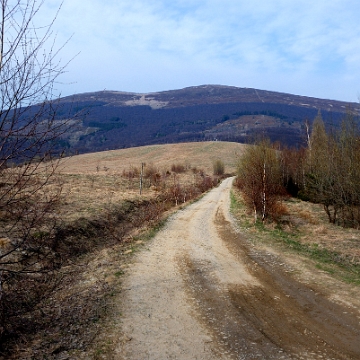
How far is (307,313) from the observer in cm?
679

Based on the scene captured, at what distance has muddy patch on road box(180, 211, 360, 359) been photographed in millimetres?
5398

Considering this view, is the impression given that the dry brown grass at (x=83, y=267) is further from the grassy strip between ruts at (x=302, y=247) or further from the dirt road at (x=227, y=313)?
the grassy strip between ruts at (x=302, y=247)

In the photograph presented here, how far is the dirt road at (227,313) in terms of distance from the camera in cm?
542

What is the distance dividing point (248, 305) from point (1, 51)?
20.9 feet

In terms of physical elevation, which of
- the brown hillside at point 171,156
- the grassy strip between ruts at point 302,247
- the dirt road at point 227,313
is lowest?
the grassy strip between ruts at point 302,247

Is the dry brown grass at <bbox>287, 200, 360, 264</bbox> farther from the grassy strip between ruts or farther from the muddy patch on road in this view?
the muddy patch on road

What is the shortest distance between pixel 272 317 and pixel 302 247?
21.7 feet

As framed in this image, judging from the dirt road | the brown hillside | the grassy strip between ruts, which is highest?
the brown hillside

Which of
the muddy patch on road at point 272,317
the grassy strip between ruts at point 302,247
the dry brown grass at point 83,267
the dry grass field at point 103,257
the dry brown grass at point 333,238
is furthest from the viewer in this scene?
the dry brown grass at point 333,238

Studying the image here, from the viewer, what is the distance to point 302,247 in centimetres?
1261

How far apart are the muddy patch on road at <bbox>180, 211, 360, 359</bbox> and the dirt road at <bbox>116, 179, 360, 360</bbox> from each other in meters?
0.02

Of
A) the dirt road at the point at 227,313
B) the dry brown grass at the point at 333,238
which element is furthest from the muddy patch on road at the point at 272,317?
the dry brown grass at the point at 333,238

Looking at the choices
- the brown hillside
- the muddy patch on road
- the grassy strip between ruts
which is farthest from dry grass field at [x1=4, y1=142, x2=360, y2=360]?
the brown hillside

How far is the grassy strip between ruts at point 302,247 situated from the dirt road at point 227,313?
131 centimetres
